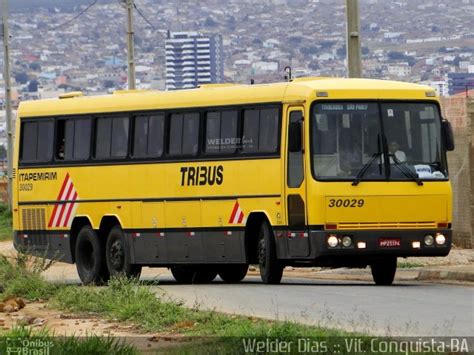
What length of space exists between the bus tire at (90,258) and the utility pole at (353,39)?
235 inches

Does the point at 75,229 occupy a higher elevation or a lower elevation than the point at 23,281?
higher

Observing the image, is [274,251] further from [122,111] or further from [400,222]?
[122,111]

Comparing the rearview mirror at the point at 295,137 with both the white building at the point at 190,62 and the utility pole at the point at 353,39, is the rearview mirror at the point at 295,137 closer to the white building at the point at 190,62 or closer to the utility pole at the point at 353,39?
the utility pole at the point at 353,39

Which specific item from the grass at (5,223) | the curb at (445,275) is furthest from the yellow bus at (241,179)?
the grass at (5,223)

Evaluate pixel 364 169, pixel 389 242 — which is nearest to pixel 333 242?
pixel 389 242

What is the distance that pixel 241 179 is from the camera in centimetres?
2789

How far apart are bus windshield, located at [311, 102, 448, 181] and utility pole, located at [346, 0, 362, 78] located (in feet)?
20.8

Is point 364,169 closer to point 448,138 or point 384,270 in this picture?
point 448,138

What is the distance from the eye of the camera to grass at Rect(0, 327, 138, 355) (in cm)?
1697

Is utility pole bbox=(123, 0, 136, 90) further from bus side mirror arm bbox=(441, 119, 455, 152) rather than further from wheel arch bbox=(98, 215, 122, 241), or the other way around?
bus side mirror arm bbox=(441, 119, 455, 152)

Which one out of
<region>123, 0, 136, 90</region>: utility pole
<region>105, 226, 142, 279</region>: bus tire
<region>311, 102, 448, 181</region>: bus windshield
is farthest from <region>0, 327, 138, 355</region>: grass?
<region>123, 0, 136, 90</region>: utility pole

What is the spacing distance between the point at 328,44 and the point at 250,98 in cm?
16982

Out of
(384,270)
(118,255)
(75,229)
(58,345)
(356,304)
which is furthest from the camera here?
(75,229)

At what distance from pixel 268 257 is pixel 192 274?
4298 millimetres
